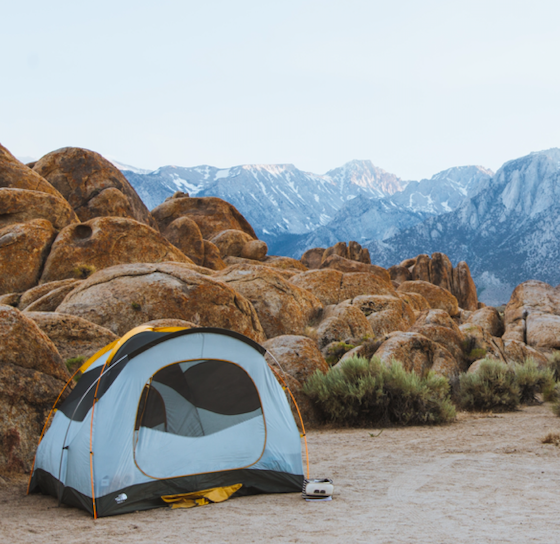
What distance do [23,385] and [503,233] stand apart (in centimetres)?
16752

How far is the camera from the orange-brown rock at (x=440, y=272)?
50.1 m

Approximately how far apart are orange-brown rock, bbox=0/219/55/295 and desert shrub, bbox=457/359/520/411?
15.1 m

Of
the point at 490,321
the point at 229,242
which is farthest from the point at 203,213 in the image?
the point at 490,321

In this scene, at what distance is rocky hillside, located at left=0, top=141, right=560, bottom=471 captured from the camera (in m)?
8.98

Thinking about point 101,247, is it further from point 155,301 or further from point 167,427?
point 167,427

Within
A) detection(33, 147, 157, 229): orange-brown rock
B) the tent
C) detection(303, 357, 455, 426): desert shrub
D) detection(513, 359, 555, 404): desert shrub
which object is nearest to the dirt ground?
the tent

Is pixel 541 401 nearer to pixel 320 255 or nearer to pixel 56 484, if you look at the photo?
pixel 56 484

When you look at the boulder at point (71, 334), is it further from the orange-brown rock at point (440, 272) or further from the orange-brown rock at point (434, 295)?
the orange-brown rock at point (440, 272)

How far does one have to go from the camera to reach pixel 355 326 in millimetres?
A: 19766

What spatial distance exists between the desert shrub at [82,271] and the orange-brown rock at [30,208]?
360 cm

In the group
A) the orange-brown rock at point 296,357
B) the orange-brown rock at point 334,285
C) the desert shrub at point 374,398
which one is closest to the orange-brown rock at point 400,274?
the orange-brown rock at point 334,285

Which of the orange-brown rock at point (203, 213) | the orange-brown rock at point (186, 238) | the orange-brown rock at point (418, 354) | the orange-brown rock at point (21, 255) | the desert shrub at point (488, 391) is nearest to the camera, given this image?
the desert shrub at point (488, 391)

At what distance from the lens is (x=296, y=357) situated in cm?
1435

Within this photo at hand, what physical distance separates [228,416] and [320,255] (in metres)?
Answer: 45.3
